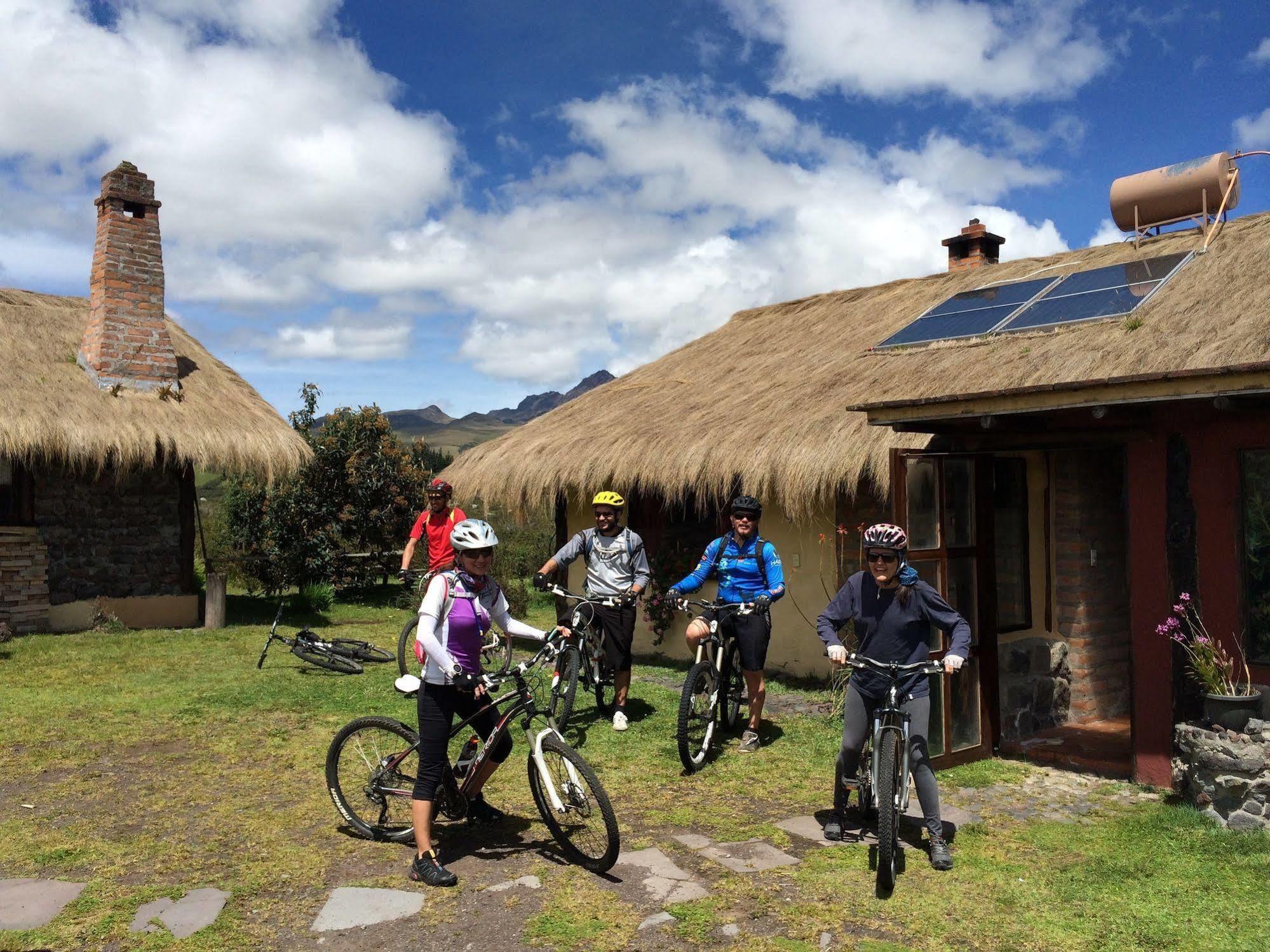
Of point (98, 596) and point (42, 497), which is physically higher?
point (42, 497)

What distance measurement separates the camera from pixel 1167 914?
3.95 metres

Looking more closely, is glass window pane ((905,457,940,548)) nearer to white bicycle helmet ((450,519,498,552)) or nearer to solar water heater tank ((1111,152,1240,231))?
white bicycle helmet ((450,519,498,552))

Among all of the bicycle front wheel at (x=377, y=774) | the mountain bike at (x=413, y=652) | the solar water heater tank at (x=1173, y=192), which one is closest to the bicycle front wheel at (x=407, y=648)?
the mountain bike at (x=413, y=652)

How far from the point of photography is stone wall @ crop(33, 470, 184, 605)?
1166 cm

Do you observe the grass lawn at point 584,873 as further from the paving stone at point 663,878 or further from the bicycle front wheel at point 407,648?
the bicycle front wheel at point 407,648

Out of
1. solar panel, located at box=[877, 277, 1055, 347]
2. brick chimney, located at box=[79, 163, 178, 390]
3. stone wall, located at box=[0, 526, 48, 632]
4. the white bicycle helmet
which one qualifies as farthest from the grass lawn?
brick chimney, located at box=[79, 163, 178, 390]

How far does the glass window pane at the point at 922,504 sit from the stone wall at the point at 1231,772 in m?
1.73

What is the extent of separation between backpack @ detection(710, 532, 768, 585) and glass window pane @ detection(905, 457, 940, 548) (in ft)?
3.10

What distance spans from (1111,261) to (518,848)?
7.32m

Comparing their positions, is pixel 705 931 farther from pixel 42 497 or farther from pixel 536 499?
pixel 42 497

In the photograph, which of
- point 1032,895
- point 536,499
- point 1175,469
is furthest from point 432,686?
point 536,499

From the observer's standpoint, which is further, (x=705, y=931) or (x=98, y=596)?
(x=98, y=596)

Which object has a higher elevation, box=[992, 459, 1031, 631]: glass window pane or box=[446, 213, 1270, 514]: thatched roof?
box=[446, 213, 1270, 514]: thatched roof

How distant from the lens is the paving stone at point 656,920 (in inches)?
153
